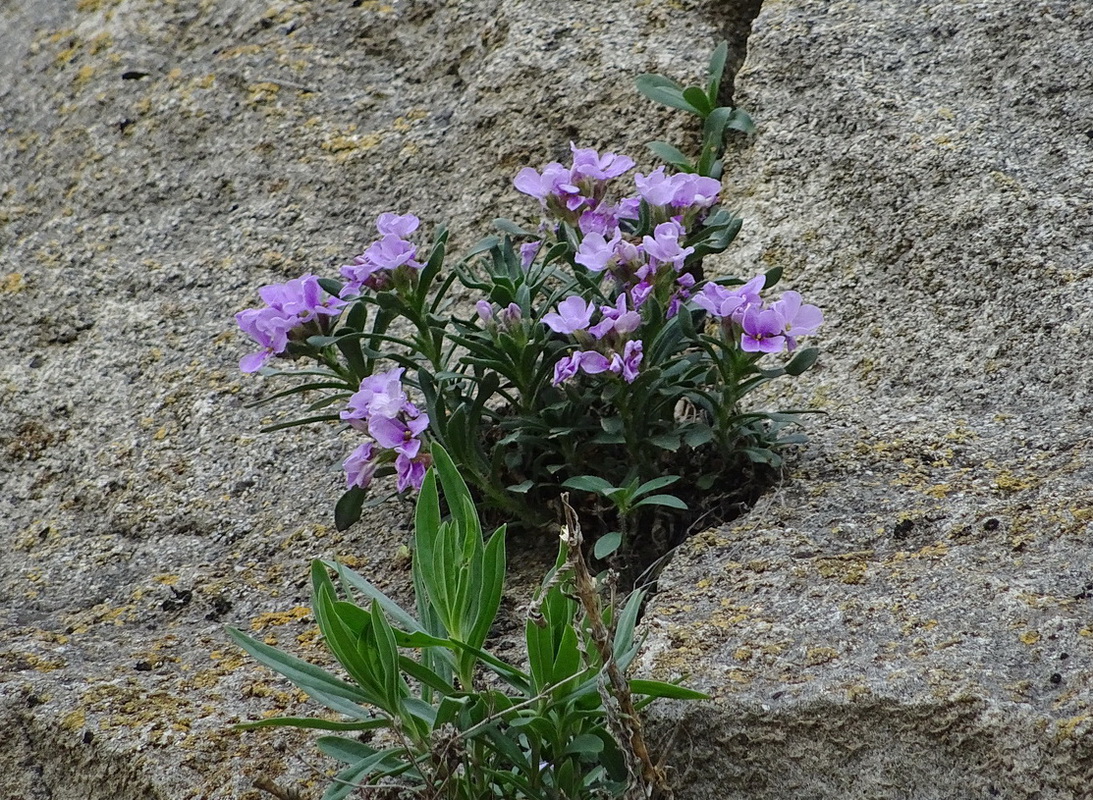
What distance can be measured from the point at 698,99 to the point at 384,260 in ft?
3.73

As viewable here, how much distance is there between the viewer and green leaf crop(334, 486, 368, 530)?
2.25 meters

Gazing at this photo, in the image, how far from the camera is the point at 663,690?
1.65 metres

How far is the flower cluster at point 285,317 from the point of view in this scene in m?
2.15

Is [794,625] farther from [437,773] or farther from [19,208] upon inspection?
[19,208]

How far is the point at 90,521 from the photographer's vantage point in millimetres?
2777

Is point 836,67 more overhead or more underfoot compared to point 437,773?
more overhead

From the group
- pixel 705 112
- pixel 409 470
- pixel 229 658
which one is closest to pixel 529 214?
pixel 705 112

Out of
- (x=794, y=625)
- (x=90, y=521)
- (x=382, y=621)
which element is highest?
(x=382, y=621)

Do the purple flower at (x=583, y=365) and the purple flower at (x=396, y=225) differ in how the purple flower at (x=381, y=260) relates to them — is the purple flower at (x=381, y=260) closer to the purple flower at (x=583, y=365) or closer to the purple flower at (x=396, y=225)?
the purple flower at (x=396, y=225)

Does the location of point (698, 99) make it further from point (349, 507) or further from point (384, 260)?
point (349, 507)

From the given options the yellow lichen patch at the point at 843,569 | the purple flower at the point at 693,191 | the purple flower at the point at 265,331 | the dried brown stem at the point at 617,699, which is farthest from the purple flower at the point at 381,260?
the yellow lichen patch at the point at 843,569

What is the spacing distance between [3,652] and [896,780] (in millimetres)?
1579

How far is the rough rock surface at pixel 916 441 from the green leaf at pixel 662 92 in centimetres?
17

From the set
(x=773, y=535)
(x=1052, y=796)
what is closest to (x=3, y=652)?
(x=773, y=535)
